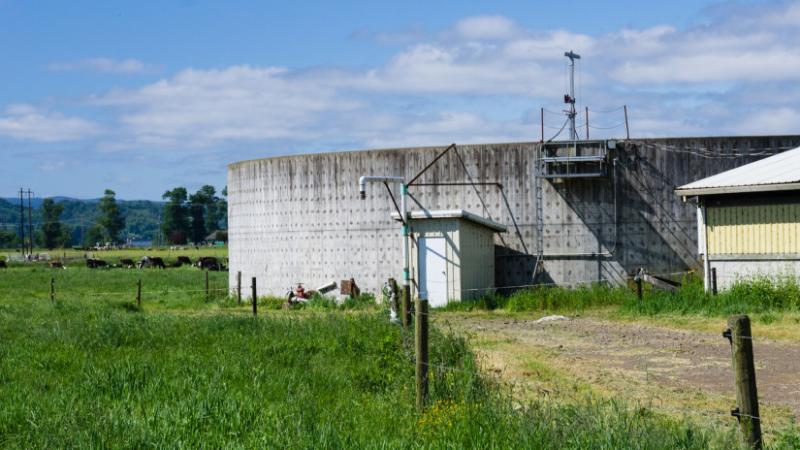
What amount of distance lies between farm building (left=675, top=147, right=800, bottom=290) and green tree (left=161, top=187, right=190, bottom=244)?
135926mm

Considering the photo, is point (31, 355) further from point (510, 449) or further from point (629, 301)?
point (629, 301)

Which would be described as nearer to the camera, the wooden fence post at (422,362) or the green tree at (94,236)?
the wooden fence post at (422,362)

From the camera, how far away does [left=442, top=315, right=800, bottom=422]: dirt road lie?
10.3 meters

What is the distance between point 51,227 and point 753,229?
5896 inches

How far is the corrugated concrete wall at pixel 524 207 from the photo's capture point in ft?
74.5

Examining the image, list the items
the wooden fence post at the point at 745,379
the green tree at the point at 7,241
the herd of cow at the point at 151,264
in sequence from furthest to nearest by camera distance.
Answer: the green tree at the point at 7,241
the herd of cow at the point at 151,264
the wooden fence post at the point at 745,379

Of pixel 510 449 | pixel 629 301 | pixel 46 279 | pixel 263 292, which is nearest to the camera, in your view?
pixel 510 449

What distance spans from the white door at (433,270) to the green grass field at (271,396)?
258 inches

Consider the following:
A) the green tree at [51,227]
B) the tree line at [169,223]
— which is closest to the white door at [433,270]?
the tree line at [169,223]

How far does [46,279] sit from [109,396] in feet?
128

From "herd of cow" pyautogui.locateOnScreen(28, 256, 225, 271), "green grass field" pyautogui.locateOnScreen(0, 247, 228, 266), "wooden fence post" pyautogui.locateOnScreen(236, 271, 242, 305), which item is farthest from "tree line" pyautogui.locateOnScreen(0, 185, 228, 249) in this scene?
"wooden fence post" pyautogui.locateOnScreen(236, 271, 242, 305)

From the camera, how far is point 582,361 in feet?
43.3

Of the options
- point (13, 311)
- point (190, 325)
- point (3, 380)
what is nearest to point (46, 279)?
point (13, 311)

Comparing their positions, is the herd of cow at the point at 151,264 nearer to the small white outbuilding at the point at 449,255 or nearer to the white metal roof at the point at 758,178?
the small white outbuilding at the point at 449,255
